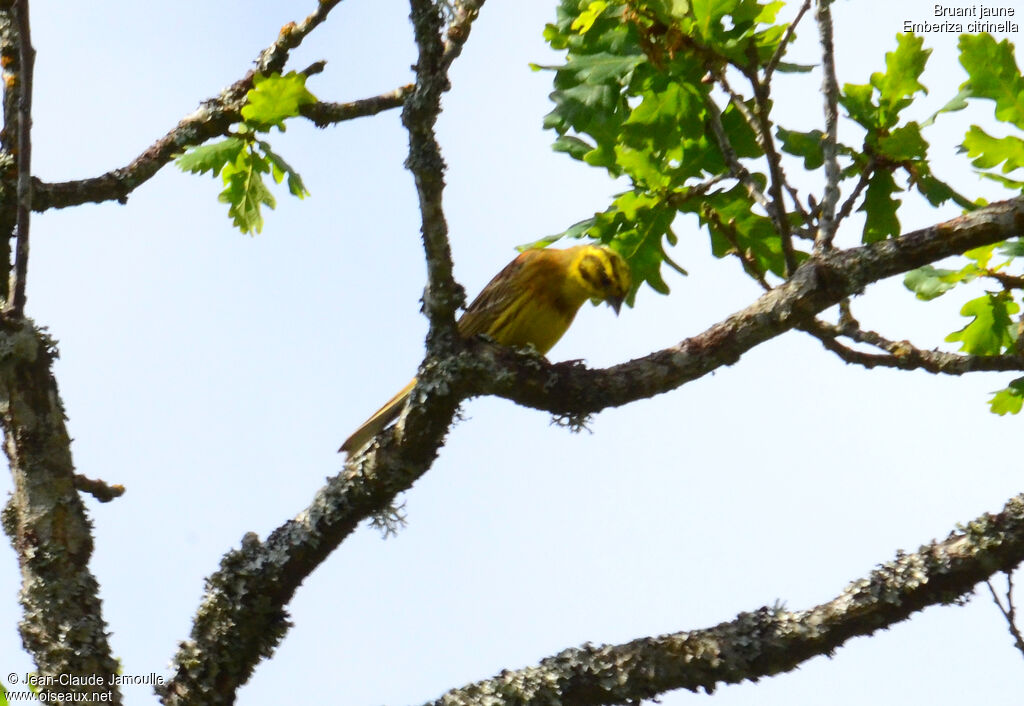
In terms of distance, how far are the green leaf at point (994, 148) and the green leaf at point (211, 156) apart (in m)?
3.08

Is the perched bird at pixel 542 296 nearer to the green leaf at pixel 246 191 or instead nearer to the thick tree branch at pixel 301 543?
the green leaf at pixel 246 191

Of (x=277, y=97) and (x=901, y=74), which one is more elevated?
(x=277, y=97)

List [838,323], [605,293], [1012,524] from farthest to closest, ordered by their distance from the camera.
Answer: [605,293], [838,323], [1012,524]

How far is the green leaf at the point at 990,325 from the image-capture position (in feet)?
15.6

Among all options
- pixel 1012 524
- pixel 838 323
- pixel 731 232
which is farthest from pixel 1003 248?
pixel 1012 524

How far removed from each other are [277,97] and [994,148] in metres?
2.84

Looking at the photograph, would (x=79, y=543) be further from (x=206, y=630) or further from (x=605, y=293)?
(x=605, y=293)

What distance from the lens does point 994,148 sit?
14.4 ft

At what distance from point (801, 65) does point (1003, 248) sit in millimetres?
1077

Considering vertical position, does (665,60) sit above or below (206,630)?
above

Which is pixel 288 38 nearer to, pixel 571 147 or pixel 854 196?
pixel 571 147

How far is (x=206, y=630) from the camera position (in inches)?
163

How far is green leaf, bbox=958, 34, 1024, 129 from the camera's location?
4.35m

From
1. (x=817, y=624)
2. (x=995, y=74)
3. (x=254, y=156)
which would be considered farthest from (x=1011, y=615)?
(x=254, y=156)
